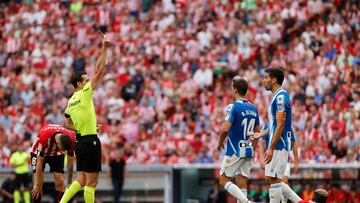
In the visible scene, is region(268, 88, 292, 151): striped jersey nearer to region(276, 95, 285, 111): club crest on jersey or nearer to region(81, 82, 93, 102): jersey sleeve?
region(276, 95, 285, 111): club crest on jersey

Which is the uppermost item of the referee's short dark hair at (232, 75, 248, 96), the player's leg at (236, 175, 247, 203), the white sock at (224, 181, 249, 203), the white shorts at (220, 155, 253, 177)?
the referee's short dark hair at (232, 75, 248, 96)

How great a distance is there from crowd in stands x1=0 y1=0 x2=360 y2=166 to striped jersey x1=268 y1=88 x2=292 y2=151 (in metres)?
10.2

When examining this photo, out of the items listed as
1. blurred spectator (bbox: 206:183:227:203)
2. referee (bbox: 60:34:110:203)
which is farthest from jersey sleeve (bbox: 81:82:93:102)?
blurred spectator (bbox: 206:183:227:203)

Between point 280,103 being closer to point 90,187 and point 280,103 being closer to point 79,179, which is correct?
point 90,187

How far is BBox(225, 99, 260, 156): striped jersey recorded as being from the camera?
17.5 m

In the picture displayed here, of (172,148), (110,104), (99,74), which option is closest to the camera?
(99,74)

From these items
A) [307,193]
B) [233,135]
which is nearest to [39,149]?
[233,135]

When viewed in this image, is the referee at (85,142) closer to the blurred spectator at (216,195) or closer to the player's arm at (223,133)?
the player's arm at (223,133)

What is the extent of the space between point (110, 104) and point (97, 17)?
→ 5578 millimetres

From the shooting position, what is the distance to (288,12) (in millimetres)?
33156

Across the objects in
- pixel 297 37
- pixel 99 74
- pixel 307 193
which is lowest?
pixel 307 193

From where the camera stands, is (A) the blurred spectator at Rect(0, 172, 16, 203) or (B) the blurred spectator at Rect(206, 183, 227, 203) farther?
(A) the blurred spectator at Rect(0, 172, 16, 203)

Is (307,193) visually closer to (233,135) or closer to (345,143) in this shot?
(345,143)

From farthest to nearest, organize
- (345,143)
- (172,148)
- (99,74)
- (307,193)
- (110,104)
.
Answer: (110,104) → (172,148) → (345,143) → (307,193) → (99,74)
